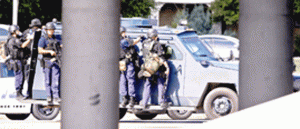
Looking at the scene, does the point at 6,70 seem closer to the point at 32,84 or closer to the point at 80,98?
the point at 32,84

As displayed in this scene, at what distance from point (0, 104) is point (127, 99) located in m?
2.36

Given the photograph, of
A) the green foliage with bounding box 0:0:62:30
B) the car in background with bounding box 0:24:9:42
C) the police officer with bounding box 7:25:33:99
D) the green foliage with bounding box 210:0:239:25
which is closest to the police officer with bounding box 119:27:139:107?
the police officer with bounding box 7:25:33:99

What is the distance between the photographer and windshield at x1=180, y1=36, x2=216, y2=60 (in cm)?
1275

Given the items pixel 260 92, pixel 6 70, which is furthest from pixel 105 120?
pixel 6 70

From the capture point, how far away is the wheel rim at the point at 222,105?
→ 12.5 meters

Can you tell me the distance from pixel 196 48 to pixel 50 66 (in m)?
2.80

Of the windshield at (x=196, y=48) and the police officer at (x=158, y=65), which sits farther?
the windshield at (x=196, y=48)

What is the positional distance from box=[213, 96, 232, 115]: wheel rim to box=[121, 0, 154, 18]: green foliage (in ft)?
73.1

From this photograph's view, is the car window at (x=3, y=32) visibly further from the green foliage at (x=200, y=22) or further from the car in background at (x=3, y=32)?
the green foliage at (x=200, y=22)

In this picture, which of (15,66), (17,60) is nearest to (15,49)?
(17,60)

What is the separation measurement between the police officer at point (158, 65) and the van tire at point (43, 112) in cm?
179

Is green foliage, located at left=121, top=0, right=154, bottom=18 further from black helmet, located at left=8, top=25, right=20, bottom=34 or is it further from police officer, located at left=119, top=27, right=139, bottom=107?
police officer, located at left=119, top=27, right=139, bottom=107

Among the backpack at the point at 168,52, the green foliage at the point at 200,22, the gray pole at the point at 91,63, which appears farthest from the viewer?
the green foliage at the point at 200,22

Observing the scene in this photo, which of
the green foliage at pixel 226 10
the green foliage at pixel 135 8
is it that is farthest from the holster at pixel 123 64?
the green foliage at pixel 226 10
